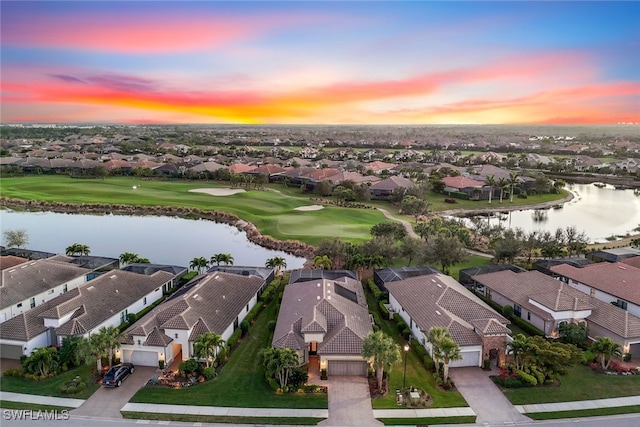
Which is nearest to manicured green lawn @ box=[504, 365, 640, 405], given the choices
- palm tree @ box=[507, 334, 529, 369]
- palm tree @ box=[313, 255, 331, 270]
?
palm tree @ box=[507, 334, 529, 369]

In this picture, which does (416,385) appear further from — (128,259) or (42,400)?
(128,259)

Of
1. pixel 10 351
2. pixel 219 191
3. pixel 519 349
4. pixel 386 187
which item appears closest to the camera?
pixel 519 349

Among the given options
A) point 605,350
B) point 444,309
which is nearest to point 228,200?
point 444,309

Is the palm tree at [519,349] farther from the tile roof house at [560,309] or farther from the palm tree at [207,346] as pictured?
the palm tree at [207,346]

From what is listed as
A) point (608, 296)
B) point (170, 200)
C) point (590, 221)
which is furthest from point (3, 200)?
point (590, 221)

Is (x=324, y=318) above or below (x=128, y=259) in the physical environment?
below

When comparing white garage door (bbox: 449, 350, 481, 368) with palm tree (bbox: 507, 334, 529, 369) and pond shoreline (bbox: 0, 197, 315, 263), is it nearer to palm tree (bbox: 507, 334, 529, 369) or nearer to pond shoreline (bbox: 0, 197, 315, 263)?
palm tree (bbox: 507, 334, 529, 369)

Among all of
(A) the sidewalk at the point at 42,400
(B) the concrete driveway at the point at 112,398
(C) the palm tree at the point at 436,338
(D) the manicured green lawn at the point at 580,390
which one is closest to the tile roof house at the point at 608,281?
(D) the manicured green lawn at the point at 580,390
